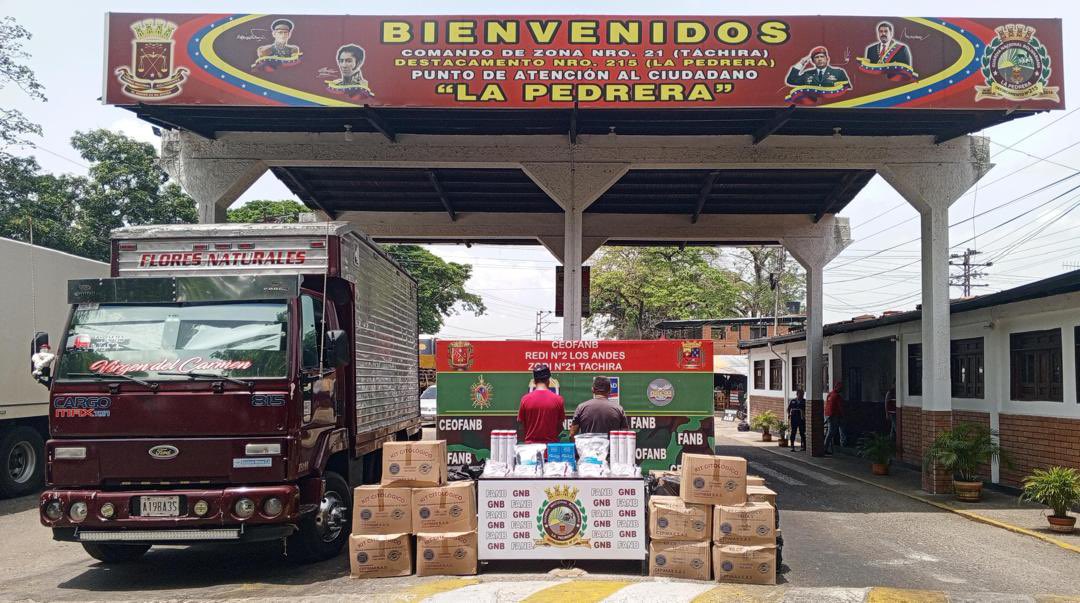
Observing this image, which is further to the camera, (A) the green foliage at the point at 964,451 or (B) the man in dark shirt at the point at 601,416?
(A) the green foliage at the point at 964,451

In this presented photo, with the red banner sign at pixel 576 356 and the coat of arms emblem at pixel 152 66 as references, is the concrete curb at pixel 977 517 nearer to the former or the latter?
the red banner sign at pixel 576 356

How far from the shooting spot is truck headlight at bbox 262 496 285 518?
7.37 meters

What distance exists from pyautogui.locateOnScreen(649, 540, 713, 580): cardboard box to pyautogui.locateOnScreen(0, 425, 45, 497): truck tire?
991 cm

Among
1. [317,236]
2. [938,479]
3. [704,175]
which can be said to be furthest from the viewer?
[704,175]

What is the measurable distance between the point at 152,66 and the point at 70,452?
6885 millimetres

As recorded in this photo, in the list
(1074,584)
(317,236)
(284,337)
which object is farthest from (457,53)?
(1074,584)

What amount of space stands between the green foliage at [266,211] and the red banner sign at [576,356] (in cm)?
3133

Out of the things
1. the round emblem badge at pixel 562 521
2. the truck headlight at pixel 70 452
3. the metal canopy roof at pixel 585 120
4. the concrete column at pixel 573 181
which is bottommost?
the round emblem badge at pixel 562 521

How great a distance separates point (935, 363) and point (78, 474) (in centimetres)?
1197

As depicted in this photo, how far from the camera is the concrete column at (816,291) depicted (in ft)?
66.8

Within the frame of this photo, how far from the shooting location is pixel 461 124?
13.7m

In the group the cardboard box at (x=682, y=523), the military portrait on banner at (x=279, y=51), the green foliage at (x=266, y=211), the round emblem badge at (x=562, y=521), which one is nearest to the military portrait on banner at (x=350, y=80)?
the military portrait on banner at (x=279, y=51)

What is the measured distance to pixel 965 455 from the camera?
1313 cm

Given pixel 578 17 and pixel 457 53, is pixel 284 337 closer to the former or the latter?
pixel 457 53
